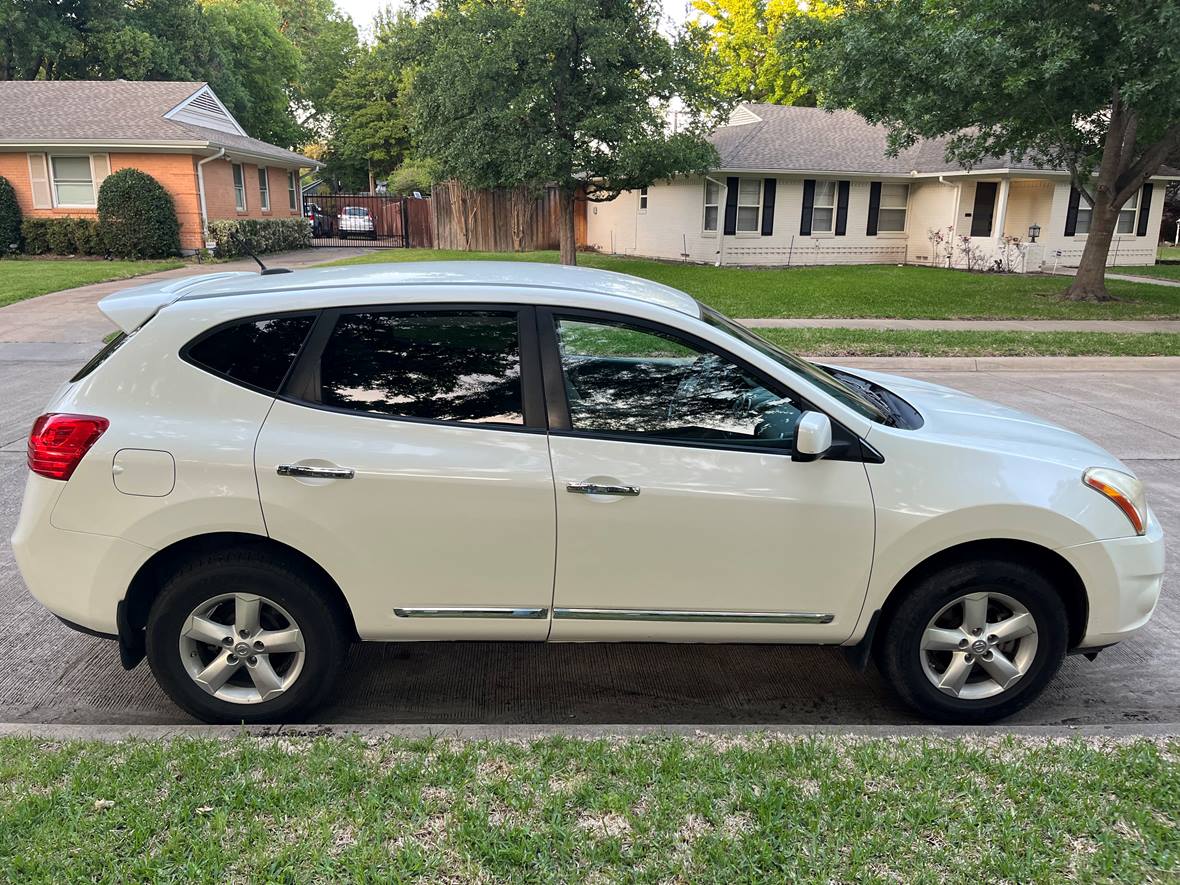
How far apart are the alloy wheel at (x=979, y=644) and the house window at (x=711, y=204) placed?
25.6m

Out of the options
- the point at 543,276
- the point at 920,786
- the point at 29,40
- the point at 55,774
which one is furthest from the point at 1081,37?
the point at 29,40

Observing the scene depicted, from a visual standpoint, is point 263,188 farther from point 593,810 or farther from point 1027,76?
point 593,810

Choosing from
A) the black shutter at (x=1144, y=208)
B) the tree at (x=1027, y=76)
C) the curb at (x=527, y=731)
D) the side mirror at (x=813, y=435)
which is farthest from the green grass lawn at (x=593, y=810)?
the black shutter at (x=1144, y=208)

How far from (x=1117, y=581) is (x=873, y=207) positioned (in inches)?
1099

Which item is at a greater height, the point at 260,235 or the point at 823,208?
the point at 823,208

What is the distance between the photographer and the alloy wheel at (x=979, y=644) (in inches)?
141

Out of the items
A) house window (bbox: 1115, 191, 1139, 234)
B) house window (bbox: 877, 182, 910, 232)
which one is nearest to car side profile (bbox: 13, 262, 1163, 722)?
house window (bbox: 877, 182, 910, 232)

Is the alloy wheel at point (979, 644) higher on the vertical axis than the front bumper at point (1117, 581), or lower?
lower

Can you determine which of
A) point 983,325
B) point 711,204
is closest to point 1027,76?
point 983,325

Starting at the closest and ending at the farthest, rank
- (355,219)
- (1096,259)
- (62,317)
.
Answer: (62,317), (1096,259), (355,219)

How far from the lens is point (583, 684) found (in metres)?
4.14

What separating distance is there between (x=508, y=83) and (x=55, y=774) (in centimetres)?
1874

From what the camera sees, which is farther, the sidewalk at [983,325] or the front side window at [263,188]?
the front side window at [263,188]

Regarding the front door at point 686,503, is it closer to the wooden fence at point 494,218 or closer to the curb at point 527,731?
the curb at point 527,731
